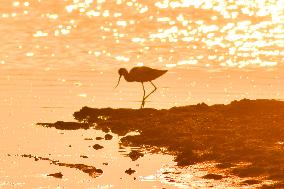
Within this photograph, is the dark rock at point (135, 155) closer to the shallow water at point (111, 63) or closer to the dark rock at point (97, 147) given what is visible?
the shallow water at point (111, 63)

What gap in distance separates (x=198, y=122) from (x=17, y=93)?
1610cm

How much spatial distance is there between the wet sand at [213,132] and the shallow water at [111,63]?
3.36ft

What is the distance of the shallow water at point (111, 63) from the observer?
21969 millimetres

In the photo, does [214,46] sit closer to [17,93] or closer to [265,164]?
[17,93]

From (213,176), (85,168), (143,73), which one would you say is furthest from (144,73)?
(213,176)

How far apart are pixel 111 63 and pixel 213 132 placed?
2709 cm

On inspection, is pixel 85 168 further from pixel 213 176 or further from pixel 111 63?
pixel 111 63

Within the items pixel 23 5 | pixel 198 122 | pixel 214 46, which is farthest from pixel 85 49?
pixel 198 122

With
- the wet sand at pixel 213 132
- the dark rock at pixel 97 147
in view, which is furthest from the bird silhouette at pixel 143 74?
the dark rock at pixel 97 147

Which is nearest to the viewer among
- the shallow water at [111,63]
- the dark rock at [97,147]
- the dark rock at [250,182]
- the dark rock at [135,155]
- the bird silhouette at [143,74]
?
the dark rock at [250,182]

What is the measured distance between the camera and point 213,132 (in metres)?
25.6

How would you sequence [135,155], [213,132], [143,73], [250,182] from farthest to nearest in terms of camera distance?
[143,73] < [213,132] < [135,155] < [250,182]

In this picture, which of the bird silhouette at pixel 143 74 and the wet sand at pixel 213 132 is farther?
the bird silhouette at pixel 143 74

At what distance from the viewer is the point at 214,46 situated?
58344mm
